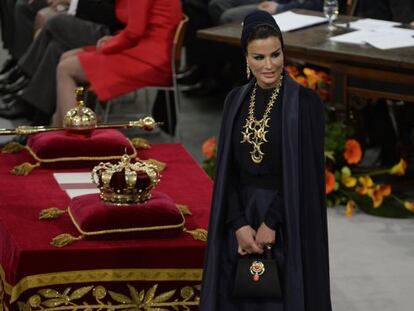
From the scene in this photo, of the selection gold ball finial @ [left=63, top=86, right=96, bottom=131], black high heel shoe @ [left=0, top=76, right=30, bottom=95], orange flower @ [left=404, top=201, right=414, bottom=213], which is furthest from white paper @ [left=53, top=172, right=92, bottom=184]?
black high heel shoe @ [left=0, top=76, right=30, bottom=95]

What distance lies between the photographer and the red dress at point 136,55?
812 centimetres

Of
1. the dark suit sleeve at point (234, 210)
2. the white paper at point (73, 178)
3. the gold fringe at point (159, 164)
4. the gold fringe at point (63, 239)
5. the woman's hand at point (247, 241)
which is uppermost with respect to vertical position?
the dark suit sleeve at point (234, 210)

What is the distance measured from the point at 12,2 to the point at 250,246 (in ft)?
22.8

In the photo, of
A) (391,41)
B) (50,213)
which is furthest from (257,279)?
(391,41)

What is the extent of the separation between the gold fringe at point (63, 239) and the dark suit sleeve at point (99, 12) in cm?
395

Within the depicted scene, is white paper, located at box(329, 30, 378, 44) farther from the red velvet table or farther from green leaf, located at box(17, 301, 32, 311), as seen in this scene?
green leaf, located at box(17, 301, 32, 311)

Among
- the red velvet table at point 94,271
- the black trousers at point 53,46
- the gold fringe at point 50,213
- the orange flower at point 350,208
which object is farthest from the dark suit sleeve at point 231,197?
the black trousers at point 53,46

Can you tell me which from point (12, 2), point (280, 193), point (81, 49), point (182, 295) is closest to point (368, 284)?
point (182, 295)

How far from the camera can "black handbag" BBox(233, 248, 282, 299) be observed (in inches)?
161

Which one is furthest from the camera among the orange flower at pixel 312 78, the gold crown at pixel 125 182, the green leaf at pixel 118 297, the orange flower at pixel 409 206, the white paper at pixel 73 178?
the orange flower at pixel 312 78

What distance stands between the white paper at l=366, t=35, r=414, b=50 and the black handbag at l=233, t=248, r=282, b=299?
324 cm

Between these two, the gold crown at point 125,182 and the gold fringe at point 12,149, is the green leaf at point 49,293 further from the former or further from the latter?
the gold fringe at point 12,149

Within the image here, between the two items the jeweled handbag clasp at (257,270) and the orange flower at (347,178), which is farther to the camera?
the orange flower at (347,178)

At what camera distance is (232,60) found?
9906 millimetres
